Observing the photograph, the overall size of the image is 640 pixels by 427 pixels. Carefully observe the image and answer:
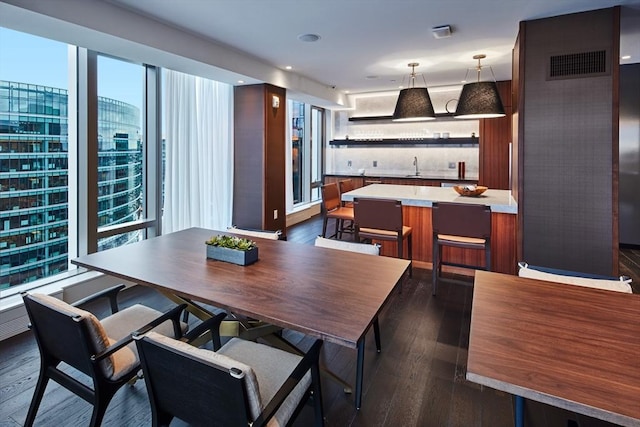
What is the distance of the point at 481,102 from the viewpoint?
4.07 m

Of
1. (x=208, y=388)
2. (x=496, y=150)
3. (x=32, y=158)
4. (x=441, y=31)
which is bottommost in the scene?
(x=208, y=388)

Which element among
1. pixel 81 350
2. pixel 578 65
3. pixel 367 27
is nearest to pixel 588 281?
pixel 578 65

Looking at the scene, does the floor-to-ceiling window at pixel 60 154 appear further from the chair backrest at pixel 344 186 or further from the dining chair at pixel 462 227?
the dining chair at pixel 462 227

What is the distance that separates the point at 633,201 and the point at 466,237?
3655 millimetres

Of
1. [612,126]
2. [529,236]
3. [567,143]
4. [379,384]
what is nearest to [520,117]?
[567,143]

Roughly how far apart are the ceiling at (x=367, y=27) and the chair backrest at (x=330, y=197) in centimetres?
170

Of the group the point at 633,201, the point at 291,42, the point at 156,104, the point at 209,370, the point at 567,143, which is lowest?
the point at 209,370

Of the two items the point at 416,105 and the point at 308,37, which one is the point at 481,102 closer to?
the point at 416,105

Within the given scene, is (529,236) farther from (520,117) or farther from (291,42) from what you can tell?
(291,42)

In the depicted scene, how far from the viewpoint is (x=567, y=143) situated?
3.18 meters

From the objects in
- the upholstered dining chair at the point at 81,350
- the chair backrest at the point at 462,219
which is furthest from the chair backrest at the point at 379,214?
the upholstered dining chair at the point at 81,350

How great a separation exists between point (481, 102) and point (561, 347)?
3518 millimetres

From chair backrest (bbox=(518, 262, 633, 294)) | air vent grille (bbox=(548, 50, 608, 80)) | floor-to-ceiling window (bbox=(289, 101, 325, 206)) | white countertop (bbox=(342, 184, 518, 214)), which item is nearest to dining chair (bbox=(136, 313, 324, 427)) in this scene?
chair backrest (bbox=(518, 262, 633, 294))

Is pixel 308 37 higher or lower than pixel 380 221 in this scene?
higher
